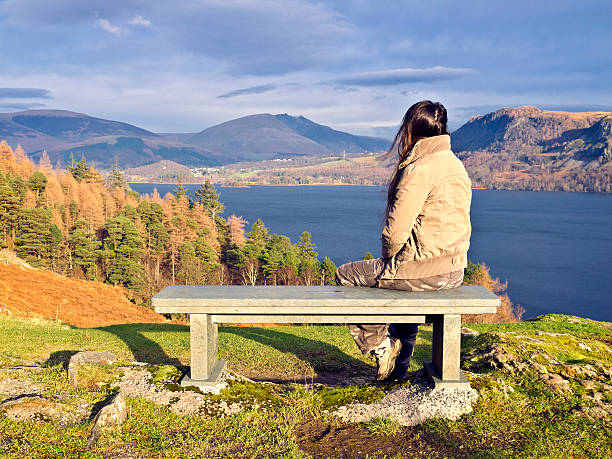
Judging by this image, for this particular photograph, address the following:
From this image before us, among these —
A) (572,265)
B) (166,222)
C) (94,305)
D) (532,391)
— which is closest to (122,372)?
(532,391)

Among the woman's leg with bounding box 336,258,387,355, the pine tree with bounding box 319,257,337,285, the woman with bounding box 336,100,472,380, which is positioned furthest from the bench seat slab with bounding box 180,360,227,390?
the pine tree with bounding box 319,257,337,285

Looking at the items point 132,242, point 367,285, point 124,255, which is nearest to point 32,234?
point 124,255

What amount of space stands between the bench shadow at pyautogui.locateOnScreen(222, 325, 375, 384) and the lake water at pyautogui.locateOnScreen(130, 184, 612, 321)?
5071cm

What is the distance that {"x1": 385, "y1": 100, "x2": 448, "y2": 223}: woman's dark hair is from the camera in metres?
4.48

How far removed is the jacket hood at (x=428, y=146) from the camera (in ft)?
14.6

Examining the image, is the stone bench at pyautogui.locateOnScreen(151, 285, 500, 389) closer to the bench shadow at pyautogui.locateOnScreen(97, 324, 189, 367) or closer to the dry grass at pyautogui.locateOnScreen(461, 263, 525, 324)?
the bench shadow at pyautogui.locateOnScreen(97, 324, 189, 367)

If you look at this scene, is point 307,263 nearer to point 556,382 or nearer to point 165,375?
point 165,375

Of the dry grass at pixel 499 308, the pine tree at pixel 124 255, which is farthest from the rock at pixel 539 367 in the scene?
the pine tree at pixel 124 255

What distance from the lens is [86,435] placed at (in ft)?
12.2

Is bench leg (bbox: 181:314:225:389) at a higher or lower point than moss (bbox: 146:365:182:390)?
higher

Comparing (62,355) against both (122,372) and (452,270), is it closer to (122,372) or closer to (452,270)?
(122,372)

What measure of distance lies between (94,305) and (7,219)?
32.8 m

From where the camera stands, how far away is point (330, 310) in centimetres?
445

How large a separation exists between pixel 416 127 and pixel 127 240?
2083 inches
